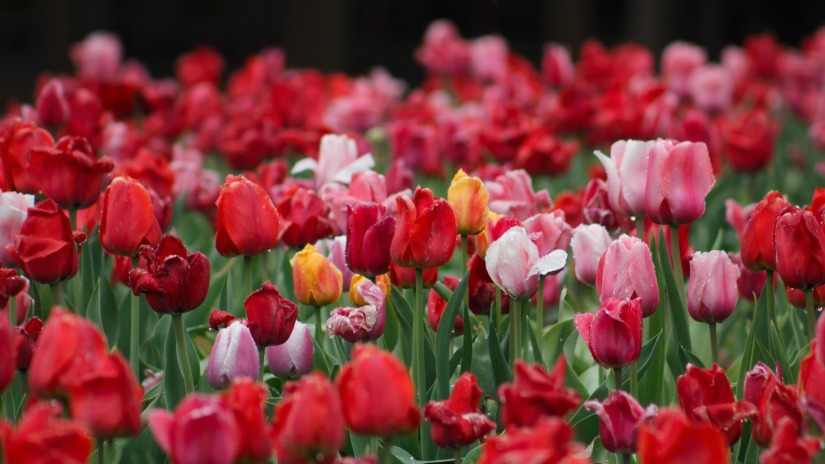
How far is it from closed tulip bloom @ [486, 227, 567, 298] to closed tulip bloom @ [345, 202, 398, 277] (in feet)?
0.48

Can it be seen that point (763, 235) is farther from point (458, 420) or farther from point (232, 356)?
point (232, 356)

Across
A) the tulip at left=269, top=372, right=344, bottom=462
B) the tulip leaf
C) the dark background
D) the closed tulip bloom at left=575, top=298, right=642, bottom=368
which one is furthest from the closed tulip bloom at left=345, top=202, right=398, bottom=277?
the dark background

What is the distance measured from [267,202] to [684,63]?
319 cm

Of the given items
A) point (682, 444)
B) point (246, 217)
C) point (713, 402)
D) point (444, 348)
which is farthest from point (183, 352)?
point (682, 444)

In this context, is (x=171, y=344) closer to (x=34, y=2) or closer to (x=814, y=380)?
(x=814, y=380)

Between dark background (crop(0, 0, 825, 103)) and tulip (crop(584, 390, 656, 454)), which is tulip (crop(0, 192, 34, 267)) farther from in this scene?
dark background (crop(0, 0, 825, 103))

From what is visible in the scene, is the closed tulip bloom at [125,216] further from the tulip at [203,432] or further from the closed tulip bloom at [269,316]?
the tulip at [203,432]

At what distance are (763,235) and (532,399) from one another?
745mm

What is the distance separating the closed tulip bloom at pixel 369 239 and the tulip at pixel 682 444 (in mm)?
693

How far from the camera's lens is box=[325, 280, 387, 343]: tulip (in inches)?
63.7

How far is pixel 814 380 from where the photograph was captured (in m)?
1.21

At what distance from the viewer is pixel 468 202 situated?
5.75ft

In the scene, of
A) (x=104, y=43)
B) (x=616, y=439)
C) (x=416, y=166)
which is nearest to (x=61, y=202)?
(x=616, y=439)

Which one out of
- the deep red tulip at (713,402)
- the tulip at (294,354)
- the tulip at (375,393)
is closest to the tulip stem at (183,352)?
the tulip at (294,354)
